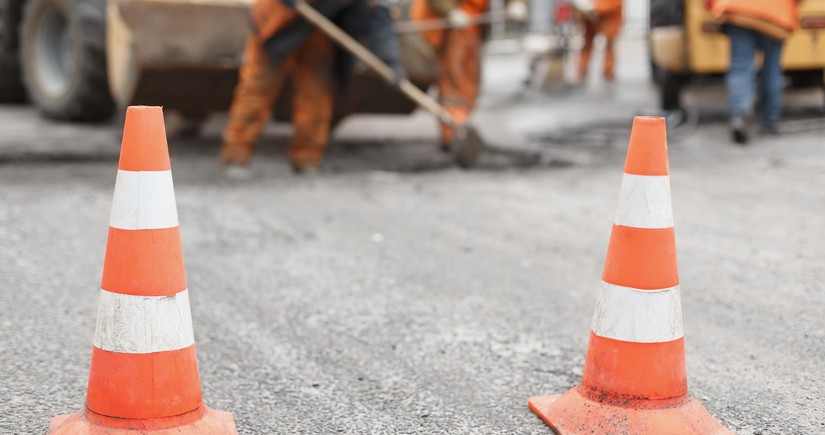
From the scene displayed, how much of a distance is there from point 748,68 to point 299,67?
321 centimetres

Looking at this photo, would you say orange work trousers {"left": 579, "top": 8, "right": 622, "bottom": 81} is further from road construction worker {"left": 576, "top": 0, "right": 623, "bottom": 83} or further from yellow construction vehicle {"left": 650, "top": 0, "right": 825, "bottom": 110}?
yellow construction vehicle {"left": 650, "top": 0, "right": 825, "bottom": 110}

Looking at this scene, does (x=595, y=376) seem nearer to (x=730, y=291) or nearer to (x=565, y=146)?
(x=730, y=291)

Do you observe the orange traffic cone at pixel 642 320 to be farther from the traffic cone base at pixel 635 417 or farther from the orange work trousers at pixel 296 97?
the orange work trousers at pixel 296 97

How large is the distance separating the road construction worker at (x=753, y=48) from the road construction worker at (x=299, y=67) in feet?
8.13

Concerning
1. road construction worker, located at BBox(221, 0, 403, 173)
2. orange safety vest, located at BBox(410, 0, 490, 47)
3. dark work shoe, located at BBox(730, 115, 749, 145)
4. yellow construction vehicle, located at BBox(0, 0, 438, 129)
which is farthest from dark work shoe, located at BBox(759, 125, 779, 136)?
road construction worker, located at BBox(221, 0, 403, 173)

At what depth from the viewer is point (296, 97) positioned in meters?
6.15

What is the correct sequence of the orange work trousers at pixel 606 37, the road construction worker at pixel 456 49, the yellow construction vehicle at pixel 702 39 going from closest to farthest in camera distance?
the yellow construction vehicle at pixel 702 39
the road construction worker at pixel 456 49
the orange work trousers at pixel 606 37

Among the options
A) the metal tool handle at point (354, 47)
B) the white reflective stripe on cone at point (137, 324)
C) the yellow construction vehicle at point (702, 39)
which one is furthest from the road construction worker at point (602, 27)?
the white reflective stripe on cone at point (137, 324)

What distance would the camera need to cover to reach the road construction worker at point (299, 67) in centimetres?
573

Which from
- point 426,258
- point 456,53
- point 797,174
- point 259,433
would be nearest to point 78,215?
point 426,258

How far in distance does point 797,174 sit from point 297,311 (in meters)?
3.79

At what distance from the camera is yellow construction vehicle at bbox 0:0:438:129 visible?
596 centimetres

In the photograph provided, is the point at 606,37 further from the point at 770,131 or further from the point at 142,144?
the point at 142,144

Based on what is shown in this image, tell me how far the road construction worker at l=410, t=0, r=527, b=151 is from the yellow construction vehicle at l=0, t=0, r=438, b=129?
1.06ft
